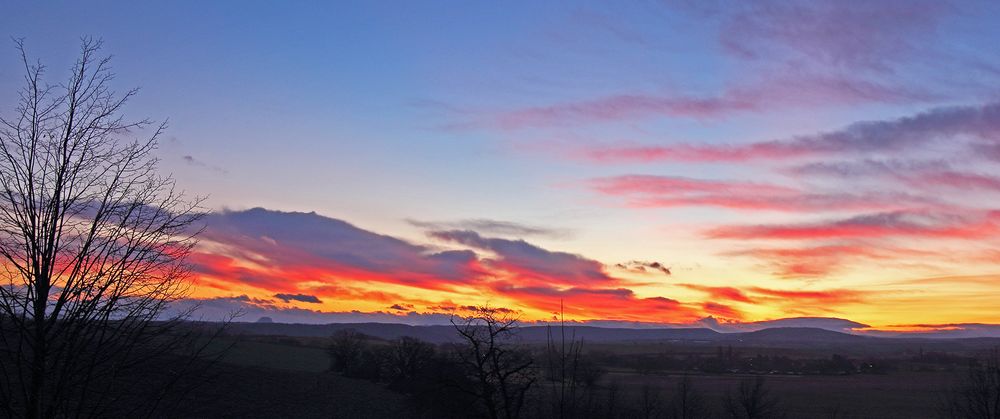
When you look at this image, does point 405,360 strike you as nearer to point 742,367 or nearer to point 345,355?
point 345,355

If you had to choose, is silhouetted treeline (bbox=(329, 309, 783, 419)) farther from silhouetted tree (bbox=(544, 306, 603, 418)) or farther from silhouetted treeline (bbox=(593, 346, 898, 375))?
silhouetted treeline (bbox=(593, 346, 898, 375))

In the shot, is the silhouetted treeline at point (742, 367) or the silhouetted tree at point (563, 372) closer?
the silhouetted tree at point (563, 372)

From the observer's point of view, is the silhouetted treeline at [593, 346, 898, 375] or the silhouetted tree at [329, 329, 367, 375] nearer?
the silhouetted tree at [329, 329, 367, 375]

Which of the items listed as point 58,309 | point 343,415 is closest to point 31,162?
point 58,309

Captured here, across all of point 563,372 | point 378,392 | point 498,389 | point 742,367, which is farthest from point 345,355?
point 742,367

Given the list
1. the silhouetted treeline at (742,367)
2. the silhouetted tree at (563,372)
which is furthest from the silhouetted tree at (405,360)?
the silhouetted treeline at (742,367)

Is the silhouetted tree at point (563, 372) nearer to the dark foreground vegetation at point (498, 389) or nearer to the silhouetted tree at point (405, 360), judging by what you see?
the dark foreground vegetation at point (498, 389)

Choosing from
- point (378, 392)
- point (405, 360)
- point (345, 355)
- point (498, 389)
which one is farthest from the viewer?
point (345, 355)

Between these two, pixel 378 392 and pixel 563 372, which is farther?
pixel 378 392

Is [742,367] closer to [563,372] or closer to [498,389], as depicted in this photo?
[498,389]

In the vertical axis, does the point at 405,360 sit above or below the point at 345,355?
below

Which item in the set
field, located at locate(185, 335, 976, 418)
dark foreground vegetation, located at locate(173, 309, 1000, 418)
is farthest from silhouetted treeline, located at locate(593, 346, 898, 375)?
dark foreground vegetation, located at locate(173, 309, 1000, 418)

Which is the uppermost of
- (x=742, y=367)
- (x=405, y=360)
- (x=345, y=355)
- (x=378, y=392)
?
(x=345, y=355)

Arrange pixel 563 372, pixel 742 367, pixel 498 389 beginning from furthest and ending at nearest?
pixel 742 367
pixel 498 389
pixel 563 372
